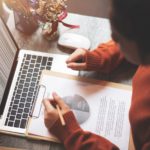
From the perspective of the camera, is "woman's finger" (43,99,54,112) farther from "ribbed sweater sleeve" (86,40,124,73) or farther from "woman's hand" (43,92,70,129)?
"ribbed sweater sleeve" (86,40,124,73)

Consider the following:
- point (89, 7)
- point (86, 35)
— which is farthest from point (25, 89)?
point (89, 7)

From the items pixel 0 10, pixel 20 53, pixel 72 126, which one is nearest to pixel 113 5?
pixel 72 126

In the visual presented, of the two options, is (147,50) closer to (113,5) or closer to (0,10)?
(113,5)

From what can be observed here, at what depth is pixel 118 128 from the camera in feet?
3.22

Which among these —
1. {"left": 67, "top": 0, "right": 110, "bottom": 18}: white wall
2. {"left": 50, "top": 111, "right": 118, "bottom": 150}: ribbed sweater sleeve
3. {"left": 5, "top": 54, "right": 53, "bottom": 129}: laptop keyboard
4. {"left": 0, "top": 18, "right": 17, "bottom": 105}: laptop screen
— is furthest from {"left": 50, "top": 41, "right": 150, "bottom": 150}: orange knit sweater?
{"left": 67, "top": 0, "right": 110, "bottom": 18}: white wall

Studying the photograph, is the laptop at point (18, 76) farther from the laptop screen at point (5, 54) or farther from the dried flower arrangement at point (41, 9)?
the dried flower arrangement at point (41, 9)

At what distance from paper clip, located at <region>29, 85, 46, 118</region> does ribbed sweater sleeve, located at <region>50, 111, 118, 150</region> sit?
8 centimetres

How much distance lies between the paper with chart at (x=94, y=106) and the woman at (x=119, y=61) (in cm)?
3

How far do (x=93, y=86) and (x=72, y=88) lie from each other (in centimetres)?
7

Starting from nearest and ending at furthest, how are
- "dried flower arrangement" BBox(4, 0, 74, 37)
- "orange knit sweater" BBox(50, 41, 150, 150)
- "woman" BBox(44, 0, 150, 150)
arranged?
"woman" BBox(44, 0, 150, 150) < "orange knit sweater" BBox(50, 41, 150, 150) < "dried flower arrangement" BBox(4, 0, 74, 37)

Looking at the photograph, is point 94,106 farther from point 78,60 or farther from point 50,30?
point 50,30

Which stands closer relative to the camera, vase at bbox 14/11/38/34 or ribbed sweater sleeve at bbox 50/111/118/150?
ribbed sweater sleeve at bbox 50/111/118/150

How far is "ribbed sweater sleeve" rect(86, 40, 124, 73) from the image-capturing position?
3.55ft

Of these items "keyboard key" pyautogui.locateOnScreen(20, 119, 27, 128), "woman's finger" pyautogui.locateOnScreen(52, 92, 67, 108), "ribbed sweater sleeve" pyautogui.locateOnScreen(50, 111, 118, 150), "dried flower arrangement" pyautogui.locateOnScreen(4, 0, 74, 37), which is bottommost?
"keyboard key" pyautogui.locateOnScreen(20, 119, 27, 128)
